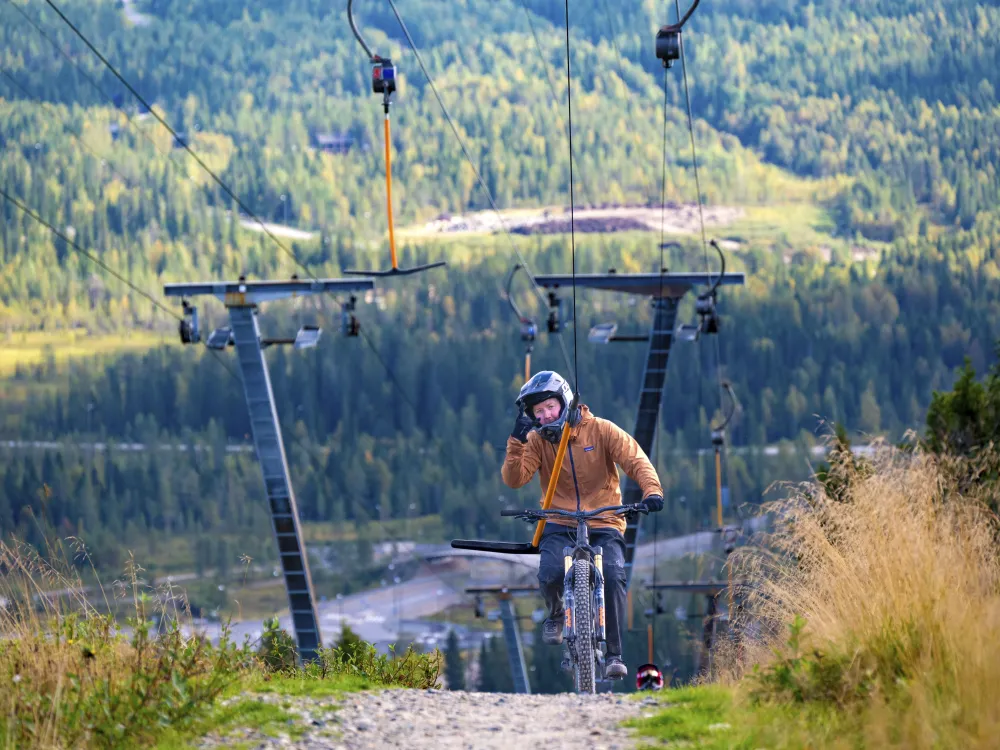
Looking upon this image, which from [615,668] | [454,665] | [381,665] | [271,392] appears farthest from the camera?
[454,665]

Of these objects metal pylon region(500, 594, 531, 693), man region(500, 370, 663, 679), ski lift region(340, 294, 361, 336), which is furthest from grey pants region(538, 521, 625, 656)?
metal pylon region(500, 594, 531, 693)

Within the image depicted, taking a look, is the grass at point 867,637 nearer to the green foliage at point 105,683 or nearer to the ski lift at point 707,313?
the green foliage at point 105,683

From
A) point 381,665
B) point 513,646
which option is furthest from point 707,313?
point 381,665

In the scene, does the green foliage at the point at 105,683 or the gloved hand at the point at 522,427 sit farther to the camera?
the gloved hand at the point at 522,427

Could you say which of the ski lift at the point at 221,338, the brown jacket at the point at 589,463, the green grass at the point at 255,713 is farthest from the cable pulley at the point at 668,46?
the green grass at the point at 255,713

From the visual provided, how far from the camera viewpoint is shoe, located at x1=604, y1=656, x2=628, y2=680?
9289 mm

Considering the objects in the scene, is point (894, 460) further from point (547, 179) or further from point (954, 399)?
point (547, 179)

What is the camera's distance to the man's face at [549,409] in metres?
9.64

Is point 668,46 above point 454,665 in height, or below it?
above

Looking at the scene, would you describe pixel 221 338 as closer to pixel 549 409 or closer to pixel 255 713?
pixel 549 409

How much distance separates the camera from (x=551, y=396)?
9.61 m

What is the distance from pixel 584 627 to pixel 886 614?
270cm

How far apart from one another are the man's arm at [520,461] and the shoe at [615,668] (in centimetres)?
109

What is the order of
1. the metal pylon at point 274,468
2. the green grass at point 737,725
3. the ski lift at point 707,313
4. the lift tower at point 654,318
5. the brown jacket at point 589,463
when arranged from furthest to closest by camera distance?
1. the ski lift at point 707,313
2. the lift tower at point 654,318
3. the metal pylon at point 274,468
4. the brown jacket at point 589,463
5. the green grass at point 737,725
